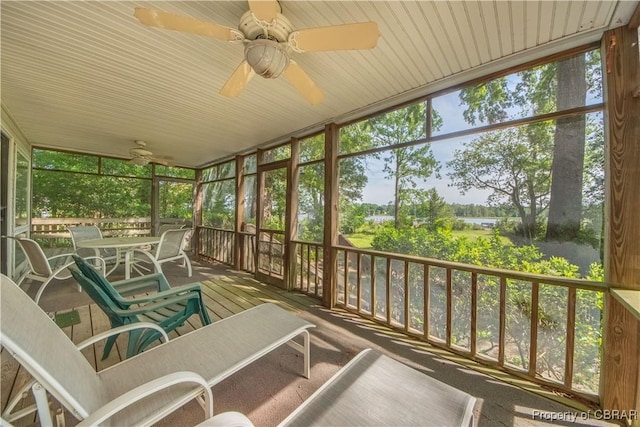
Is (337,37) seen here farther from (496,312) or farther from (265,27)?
(496,312)

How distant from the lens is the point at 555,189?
1.91 metres

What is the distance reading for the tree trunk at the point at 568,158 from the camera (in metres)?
1.82

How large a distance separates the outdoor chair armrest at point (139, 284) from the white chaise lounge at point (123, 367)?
1173 mm

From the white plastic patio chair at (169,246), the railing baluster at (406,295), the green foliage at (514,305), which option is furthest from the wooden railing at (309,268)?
the white plastic patio chair at (169,246)

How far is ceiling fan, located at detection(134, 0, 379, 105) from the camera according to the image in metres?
1.34

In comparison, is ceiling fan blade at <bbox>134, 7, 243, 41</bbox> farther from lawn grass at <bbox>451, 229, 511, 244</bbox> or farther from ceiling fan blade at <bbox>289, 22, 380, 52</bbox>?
lawn grass at <bbox>451, 229, 511, 244</bbox>

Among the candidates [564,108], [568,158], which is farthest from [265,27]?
[568,158]

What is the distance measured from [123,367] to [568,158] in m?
3.34

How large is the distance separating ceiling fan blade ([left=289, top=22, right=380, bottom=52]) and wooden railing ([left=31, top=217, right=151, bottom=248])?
642 cm

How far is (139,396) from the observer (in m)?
0.94

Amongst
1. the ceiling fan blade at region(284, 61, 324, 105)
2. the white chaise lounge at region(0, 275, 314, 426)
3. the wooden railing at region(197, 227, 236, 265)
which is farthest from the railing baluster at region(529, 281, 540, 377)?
the wooden railing at region(197, 227, 236, 265)

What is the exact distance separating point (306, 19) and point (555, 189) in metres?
2.27

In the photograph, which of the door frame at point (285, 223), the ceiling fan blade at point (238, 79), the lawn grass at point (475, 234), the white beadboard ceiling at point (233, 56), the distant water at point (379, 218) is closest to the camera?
the white beadboard ceiling at point (233, 56)

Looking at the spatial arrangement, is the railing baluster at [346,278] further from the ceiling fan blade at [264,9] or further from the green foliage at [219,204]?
the green foliage at [219,204]
